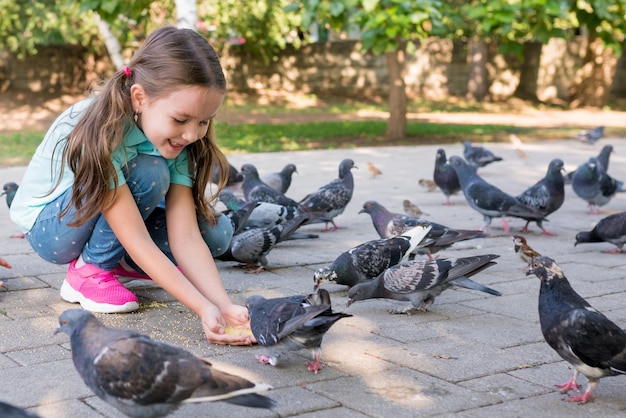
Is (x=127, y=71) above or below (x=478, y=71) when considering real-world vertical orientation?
above

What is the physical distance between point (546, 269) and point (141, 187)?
211cm

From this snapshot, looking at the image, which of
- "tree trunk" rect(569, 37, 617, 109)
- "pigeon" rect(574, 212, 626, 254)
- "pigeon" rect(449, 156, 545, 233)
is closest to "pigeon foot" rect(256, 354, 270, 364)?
"pigeon" rect(574, 212, 626, 254)

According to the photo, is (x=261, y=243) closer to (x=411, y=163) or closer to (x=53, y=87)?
(x=411, y=163)

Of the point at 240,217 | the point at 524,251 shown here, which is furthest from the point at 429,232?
the point at 240,217

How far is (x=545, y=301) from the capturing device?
3748 mm

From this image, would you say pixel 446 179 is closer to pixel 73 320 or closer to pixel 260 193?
pixel 260 193

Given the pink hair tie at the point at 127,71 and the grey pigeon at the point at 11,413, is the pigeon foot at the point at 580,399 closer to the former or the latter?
the grey pigeon at the point at 11,413

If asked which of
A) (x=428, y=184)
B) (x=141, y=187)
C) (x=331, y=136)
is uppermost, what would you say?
(x=141, y=187)

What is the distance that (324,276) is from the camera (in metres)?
5.17

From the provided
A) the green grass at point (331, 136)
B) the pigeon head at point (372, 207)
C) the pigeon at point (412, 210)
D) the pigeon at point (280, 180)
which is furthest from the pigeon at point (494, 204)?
the green grass at point (331, 136)

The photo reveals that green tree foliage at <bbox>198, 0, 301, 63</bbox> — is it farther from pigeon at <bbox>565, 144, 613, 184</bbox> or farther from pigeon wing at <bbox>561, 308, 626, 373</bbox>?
pigeon wing at <bbox>561, 308, 626, 373</bbox>

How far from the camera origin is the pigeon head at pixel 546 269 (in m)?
3.77

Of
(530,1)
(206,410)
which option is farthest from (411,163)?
(206,410)

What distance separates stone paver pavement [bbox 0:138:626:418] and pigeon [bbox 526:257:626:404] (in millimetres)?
118
